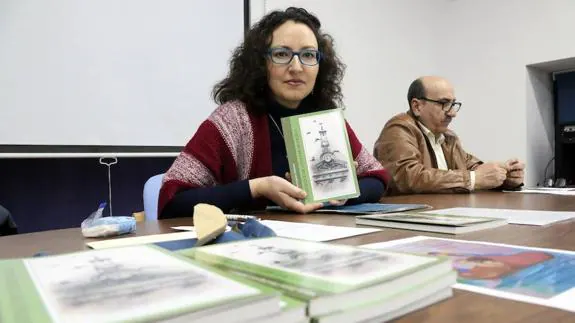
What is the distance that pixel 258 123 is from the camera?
131cm

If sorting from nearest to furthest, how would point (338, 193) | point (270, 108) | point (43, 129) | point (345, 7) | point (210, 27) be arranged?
point (338, 193) < point (270, 108) < point (43, 129) < point (210, 27) < point (345, 7)

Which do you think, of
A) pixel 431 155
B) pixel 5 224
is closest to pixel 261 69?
pixel 5 224

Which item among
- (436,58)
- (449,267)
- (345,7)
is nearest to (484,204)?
(449,267)

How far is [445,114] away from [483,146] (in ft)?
4.65

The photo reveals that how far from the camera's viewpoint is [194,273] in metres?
0.31

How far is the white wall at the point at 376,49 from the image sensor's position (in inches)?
114

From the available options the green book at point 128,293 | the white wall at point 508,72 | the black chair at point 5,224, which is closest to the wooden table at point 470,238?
the green book at point 128,293

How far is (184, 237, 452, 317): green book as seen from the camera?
0.28 m

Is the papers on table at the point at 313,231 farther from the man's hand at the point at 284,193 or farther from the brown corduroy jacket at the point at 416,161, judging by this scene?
the brown corduroy jacket at the point at 416,161

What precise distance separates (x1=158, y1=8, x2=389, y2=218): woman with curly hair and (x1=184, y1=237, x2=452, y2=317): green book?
2.18ft

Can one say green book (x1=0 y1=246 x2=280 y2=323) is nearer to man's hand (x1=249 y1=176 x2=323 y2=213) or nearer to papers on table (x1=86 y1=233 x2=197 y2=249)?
papers on table (x1=86 y1=233 x2=197 y2=249)

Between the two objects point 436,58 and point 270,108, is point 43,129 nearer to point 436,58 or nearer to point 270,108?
point 270,108

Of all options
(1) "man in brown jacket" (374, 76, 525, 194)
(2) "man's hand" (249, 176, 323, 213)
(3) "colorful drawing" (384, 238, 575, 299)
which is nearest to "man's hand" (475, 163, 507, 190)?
(1) "man in brown jacket" (374, 76, 525, 194)

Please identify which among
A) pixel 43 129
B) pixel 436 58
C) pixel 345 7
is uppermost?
pixel 345 7
